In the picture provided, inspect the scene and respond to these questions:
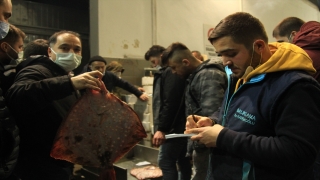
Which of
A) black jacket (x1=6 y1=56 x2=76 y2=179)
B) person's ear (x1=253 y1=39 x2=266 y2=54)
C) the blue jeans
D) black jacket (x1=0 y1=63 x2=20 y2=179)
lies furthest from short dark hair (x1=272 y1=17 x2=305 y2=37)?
black jacket (x1=0 y1=63 x2=20 y2=179)

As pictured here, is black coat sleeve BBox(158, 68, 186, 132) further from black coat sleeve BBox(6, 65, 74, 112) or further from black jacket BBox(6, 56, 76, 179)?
black coat sleeve BBox(6, 65, 74, 112)

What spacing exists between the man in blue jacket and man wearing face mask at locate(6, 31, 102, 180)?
0.69 m

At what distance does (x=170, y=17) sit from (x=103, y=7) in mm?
1589

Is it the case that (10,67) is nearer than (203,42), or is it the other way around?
(10,67)

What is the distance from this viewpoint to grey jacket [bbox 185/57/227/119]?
77.5 inches

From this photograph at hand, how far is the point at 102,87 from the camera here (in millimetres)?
1486

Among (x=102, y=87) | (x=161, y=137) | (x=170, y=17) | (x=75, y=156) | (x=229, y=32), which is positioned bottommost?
(x=161, y=137)

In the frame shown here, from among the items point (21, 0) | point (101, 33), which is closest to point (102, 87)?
point (101, 33)

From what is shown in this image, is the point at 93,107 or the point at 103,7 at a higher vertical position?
the point at 103,7

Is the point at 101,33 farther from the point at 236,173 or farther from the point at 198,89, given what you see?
the point at 236,173

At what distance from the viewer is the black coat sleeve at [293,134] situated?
3.06 feet

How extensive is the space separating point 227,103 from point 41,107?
3.10 ft

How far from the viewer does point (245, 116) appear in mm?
1066

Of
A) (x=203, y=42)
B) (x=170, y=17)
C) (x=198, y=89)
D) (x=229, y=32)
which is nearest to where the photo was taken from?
(x=229, y=32)
